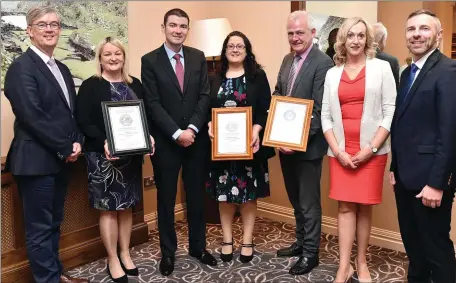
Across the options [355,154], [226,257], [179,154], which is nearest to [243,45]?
[179,154]

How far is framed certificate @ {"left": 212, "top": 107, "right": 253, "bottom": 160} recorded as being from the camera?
2.94 m

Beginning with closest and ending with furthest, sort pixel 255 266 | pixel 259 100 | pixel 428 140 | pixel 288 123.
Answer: pixel 428 140, pixel 288 123, pixel 259 100, pixel 255 266

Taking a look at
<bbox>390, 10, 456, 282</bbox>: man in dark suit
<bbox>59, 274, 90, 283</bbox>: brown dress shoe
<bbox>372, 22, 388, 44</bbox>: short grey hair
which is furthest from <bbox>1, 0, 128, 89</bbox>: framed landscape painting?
<bbox>390, 10, 456, 282</bbox>: man in dark suit

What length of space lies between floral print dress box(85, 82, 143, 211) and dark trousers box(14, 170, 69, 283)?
0.21 metres

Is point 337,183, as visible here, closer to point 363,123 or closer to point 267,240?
point 363,123

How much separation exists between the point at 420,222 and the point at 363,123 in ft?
1.94

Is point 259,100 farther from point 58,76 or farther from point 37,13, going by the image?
point 37,13

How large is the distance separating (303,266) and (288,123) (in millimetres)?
949

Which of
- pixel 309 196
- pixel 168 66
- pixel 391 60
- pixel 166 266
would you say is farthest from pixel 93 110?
pixel 391 60

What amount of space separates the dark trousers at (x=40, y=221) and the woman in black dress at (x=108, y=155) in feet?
0.83

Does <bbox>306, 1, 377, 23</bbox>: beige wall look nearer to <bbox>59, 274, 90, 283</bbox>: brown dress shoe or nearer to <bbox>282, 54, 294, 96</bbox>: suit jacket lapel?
<bbox>282, 54, 294, 96</bbox>: suit jacket lapel

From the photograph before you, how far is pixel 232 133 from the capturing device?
9.70ft

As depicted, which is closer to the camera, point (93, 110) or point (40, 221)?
point (40, 221)

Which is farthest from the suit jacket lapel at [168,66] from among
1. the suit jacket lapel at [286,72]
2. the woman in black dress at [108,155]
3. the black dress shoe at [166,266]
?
the black dress shoe at [166,266]
